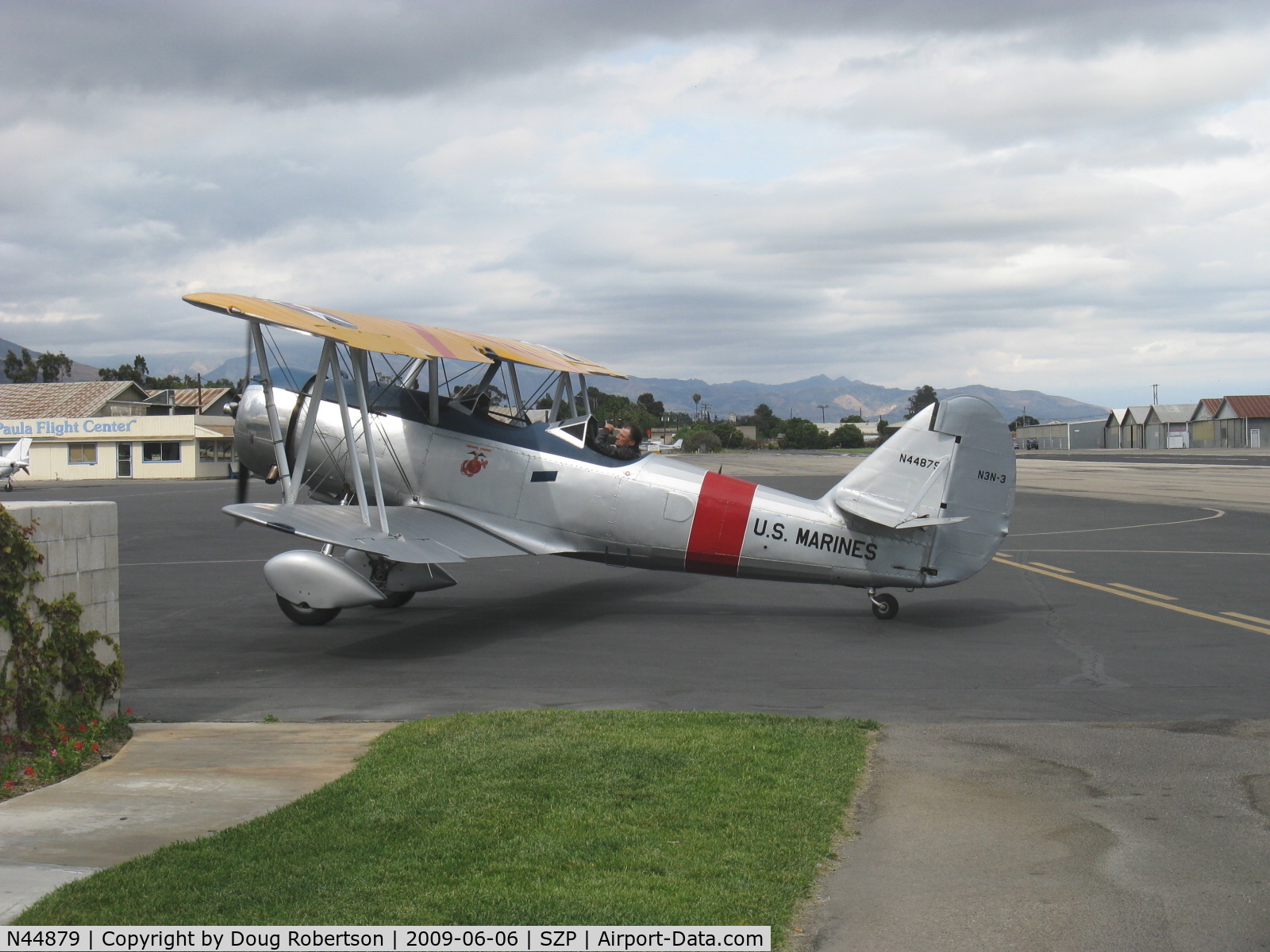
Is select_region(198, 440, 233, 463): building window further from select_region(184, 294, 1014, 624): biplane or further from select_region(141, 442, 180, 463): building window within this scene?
select_region(184, 294, 1014, 624): biplane

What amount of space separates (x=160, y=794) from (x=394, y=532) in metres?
6.01

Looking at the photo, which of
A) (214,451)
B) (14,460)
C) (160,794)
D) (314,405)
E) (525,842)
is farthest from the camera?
(214,451)

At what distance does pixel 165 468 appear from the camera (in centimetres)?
6975

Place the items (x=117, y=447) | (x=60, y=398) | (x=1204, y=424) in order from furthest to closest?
(x=1204, y=424) < (x=60, y=398) < (x=117, y=447)

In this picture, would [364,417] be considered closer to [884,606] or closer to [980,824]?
[884,606]

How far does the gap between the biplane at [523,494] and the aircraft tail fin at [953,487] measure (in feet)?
0.07

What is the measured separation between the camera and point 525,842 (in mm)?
4789

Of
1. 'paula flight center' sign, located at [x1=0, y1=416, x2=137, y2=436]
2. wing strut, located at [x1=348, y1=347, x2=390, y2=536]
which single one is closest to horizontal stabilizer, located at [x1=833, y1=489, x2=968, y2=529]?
wing strut, located at [x1=348, y1=347, x2=390, y2=536]

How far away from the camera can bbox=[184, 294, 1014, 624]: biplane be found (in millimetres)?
11234

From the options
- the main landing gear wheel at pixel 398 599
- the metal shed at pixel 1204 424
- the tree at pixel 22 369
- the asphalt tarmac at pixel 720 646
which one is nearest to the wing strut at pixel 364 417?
the asphalt tarmac at pixel 720 646

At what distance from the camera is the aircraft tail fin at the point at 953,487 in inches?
461

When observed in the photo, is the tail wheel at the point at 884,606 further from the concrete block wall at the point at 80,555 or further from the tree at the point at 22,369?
the tree at the point at 22,369

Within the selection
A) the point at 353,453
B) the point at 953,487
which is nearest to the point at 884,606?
the point at 953,487

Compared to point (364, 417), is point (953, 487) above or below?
below
